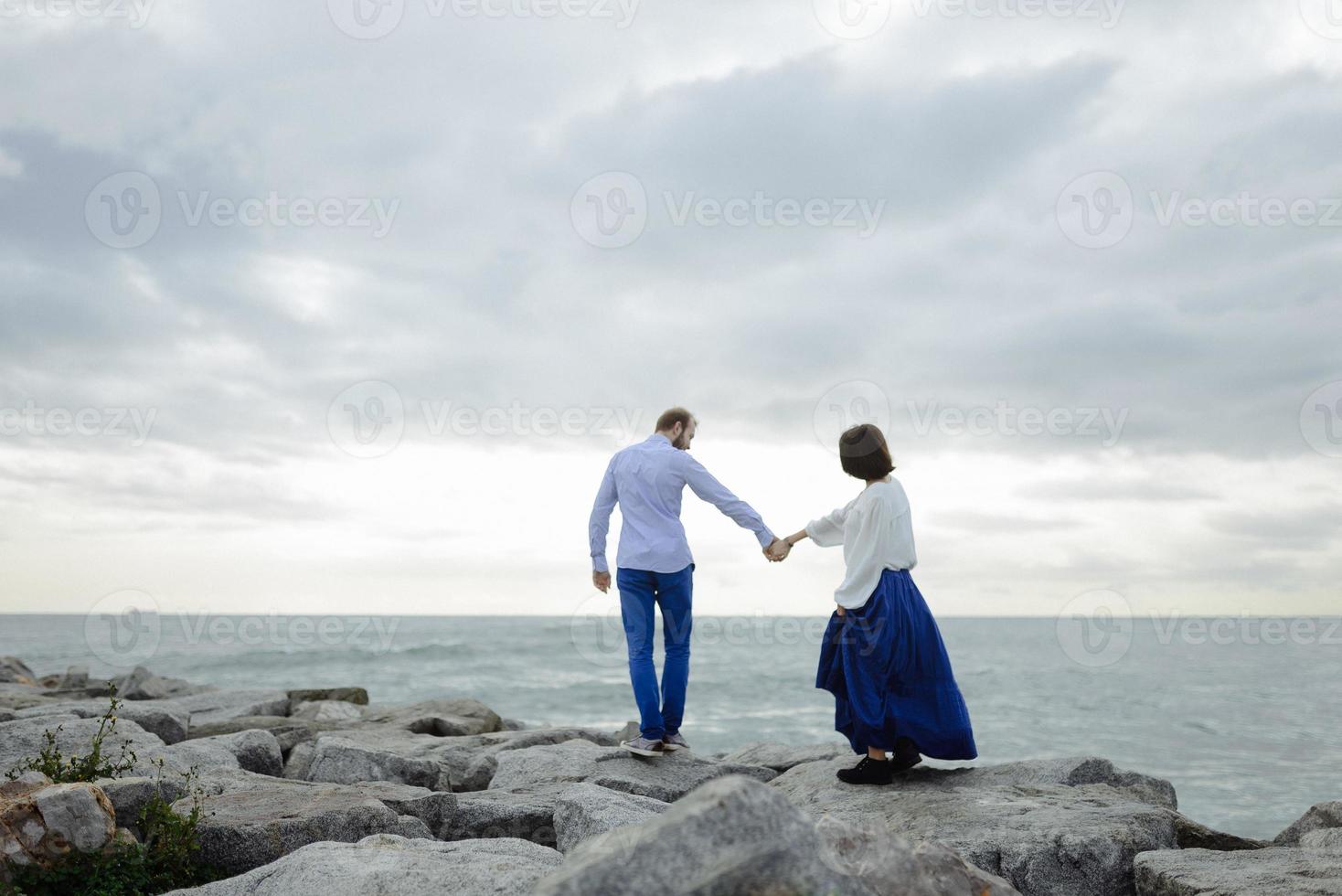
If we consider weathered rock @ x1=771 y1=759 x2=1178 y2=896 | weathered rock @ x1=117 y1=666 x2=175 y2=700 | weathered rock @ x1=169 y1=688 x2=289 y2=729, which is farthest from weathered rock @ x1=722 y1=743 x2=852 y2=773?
weathered rock @ x1=117 y1=666 x2=175 y2=700

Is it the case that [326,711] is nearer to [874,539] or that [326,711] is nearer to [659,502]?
[659,502]

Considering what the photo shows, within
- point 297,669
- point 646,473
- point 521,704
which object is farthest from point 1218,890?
point 297,669

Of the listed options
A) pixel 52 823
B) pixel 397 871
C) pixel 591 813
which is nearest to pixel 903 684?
pixel 591 813

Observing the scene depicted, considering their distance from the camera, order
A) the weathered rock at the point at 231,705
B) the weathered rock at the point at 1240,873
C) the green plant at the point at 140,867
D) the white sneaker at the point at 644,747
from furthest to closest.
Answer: the weathered rock at the point at 231,705 → the white sneaker at the point at 644,747 → the green plant at the point at 140,867 → the weathered rock at the point at 1240,873

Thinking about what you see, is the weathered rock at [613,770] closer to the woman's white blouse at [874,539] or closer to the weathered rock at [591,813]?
the weathered rock at [591,813]

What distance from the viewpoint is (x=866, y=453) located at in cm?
523

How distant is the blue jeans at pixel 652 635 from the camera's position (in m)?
6.08

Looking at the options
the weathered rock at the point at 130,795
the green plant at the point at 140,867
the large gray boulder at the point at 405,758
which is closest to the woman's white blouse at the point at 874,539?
the large gray boulder at the point at 405,758

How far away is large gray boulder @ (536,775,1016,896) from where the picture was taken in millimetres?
2148

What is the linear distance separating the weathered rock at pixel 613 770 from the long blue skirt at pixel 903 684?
1066 millimetres

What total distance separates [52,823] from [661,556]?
3.34 m

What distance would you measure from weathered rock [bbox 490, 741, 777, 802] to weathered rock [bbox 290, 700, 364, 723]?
4628 millimetres

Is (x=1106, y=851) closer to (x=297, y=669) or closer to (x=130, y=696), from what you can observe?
(x=130, y=696)

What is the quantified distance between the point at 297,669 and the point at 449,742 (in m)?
26.5
